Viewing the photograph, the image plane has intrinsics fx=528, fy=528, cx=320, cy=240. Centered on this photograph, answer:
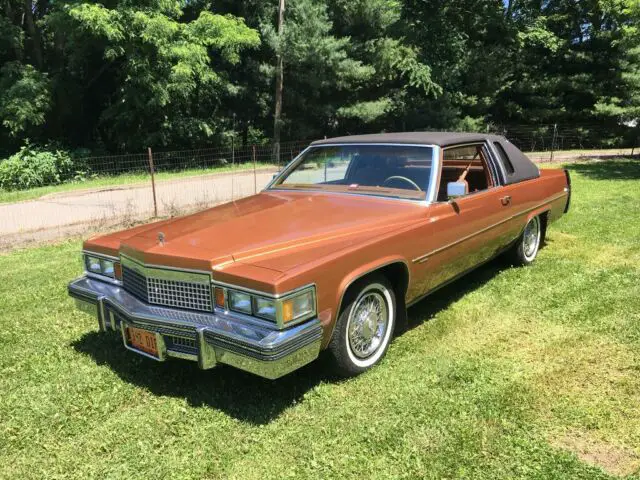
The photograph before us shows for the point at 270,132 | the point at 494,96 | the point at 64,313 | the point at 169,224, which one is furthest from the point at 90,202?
the point at 494,96

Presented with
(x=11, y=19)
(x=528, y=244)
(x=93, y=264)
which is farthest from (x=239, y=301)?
(x=11, y=19)

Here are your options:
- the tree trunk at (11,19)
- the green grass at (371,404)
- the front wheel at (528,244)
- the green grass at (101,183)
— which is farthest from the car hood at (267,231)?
the tree trunk at (11,19)

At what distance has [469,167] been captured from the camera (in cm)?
525

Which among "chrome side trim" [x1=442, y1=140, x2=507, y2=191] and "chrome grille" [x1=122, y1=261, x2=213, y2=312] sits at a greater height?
"chrome side trim" [x1=442, y1=140, x2=507, y2=191]

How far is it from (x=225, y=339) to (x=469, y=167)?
10.9ft

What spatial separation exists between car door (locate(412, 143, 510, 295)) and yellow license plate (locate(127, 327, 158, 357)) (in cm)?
189

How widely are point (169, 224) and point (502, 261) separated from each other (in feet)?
12.4

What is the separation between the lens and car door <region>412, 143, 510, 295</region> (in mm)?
4051

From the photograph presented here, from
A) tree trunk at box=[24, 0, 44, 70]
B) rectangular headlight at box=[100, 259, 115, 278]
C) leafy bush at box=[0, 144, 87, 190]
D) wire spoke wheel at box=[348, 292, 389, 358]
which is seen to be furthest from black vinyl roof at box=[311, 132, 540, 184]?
tree trunk at box=[24, 0, 44, 70]

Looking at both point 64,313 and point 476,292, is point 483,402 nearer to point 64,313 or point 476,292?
point 476,292

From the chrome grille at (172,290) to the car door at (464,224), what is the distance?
158 centimetres

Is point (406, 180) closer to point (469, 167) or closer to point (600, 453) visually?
point (469, 167)

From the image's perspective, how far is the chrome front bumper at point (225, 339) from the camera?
284cm

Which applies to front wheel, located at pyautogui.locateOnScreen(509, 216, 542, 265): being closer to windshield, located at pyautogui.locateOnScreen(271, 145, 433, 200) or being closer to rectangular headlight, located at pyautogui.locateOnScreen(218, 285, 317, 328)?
windshield, located at pyautogui.locateOnScreen(271, 145, 433, 200)
